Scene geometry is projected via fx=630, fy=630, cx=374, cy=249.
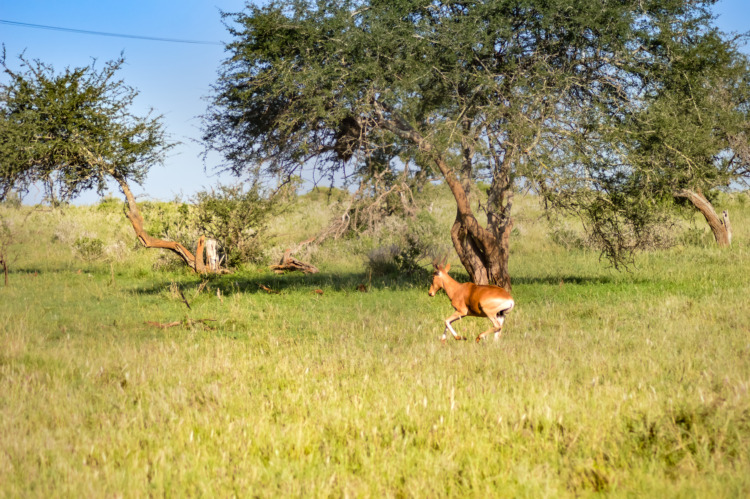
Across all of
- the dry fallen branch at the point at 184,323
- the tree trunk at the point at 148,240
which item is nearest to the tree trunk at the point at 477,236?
the dry fallen branch at the point at 184,323

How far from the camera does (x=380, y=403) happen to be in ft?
18.3

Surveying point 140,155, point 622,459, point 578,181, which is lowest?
point 622,459

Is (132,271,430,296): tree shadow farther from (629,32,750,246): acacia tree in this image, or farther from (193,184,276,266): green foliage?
(629,32,750,246): acacia tree

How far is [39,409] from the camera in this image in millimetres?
5809

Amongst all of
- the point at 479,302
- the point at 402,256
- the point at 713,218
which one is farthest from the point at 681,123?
the point at 713,218

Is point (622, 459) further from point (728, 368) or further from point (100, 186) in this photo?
point (100, 186)

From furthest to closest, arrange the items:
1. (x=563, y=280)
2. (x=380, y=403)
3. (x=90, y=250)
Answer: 1. (x=90, y=250)
2. (x=563, y=280)
3. (x=380, y=403)

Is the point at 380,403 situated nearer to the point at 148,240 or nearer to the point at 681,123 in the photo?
the point at 681,123

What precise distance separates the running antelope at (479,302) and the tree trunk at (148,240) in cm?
1208

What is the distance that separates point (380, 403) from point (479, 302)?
2894 mm

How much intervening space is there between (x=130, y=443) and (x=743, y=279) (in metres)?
13.9

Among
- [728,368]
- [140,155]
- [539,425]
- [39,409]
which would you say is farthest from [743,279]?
[140,155]

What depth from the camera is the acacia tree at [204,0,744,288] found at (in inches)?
462

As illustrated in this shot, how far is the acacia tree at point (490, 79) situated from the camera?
38.5 feet
